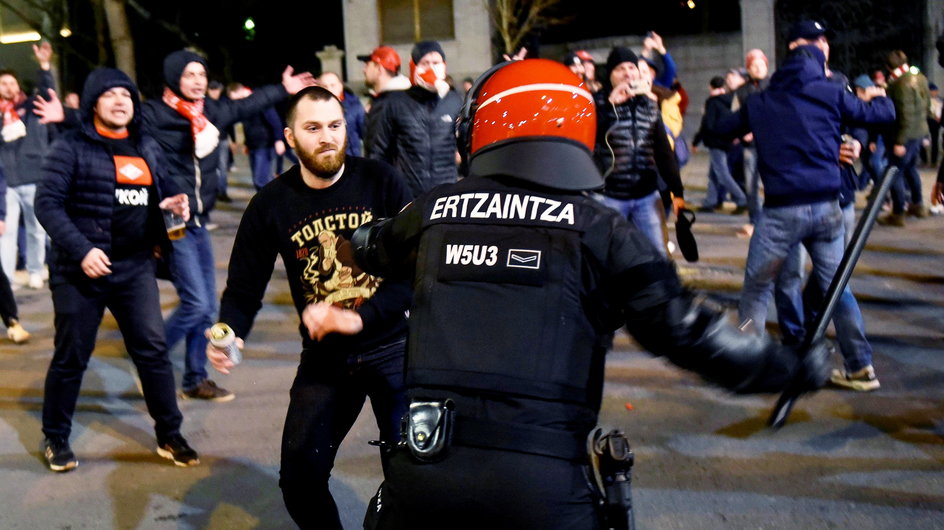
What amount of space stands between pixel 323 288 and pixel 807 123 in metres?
3.22

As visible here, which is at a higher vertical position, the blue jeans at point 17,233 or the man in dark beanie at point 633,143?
the man in dark beanie at point 633,143

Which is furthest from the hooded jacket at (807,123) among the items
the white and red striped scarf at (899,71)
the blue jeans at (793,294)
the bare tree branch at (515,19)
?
the bare tree branch at (515,19)

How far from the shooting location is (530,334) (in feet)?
7.31

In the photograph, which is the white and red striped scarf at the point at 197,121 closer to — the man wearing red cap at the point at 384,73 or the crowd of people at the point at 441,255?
the crowd of people at the point at 441,255

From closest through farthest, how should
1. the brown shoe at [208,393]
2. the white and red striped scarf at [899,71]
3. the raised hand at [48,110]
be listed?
the brown shoe at [208,393] < the raised hand at [48,110] < the white and red striped scarf at [899,71]

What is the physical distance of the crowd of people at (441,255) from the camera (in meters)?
2.25

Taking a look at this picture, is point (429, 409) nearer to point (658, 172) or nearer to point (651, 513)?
point (651, 513)

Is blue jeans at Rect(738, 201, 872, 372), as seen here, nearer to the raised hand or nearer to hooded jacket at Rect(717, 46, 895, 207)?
hooded jacket at Rect(717, 46, 895, 207)

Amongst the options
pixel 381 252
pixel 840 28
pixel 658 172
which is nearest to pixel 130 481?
pixel 381 252

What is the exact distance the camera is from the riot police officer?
86.9 inches

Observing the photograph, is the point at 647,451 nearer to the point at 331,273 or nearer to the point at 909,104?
the point at 331,273

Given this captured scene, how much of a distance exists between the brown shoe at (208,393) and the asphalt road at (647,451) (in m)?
0.07

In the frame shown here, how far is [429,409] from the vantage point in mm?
2256

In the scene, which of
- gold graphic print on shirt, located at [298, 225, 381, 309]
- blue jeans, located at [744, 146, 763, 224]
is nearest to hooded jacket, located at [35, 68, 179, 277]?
gold graphic print on shirt, located at [298, 225, 381, 309]
